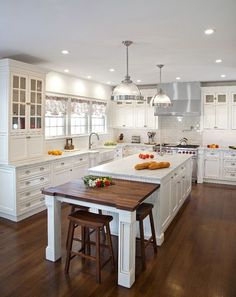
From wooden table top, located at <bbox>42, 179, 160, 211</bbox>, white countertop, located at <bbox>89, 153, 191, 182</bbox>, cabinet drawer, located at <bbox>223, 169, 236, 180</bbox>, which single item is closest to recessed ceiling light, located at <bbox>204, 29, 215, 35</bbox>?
white countertop, located at <bbox>89, 153, 191, 182</bbox>

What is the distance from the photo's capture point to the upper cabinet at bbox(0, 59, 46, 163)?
411 centimetres

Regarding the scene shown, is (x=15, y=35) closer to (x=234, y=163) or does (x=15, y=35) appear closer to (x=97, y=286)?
(x=97, y=286)

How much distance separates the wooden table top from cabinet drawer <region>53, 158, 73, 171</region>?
1743 millimetres

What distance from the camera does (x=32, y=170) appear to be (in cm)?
437

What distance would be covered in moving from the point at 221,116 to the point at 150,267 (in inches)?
201

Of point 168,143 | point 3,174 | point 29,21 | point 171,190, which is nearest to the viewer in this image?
point 29,21

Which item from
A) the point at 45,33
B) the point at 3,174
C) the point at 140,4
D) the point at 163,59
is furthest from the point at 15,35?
the point at 163,59

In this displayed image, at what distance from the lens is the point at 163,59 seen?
454 centimetres

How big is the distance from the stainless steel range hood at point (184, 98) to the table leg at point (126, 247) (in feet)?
17.0

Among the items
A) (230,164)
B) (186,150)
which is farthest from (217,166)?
(186,150)

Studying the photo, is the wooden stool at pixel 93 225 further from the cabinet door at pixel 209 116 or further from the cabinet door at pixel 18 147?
the cabinet door at pixel 209 116

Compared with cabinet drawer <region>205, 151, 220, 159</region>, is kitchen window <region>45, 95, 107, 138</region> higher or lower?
higher

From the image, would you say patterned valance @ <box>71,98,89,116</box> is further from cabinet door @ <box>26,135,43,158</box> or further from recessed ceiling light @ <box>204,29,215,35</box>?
recessed ceiling light @ <box>204,29,215,35</box>

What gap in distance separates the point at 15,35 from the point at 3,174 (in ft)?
6.90
